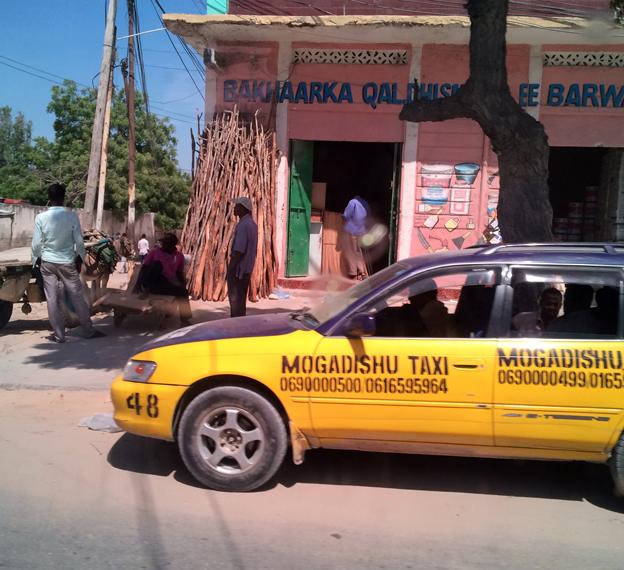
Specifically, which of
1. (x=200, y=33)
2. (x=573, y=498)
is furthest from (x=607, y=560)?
(x=200, y=33)

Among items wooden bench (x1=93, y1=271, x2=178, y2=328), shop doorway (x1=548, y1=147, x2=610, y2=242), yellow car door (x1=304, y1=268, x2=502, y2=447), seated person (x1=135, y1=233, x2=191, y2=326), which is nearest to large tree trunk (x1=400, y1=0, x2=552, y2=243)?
yellow car door (x1=304, y1=268, x2=502, y2=447)

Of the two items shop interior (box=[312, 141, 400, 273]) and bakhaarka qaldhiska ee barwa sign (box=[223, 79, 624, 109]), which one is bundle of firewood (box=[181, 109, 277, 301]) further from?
shop interior (box=[312, 141, 400, 273])

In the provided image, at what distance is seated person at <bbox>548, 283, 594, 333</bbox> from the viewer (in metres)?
3.99

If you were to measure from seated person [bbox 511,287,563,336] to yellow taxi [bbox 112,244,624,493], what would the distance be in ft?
0.04

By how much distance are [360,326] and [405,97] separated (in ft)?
28.9

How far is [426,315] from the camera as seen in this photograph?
433cm

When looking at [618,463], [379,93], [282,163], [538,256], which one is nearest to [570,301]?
[538,256]

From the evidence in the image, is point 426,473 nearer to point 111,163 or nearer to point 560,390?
point 560,390

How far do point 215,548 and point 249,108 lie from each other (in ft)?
32.5

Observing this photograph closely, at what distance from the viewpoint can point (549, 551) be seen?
3.37 m

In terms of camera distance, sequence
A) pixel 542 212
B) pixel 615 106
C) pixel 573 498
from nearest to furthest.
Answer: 1. pixel 573 498
2. pixel 542 212
3. pixel 615 106

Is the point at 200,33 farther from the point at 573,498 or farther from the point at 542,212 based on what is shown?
the point at 573,498

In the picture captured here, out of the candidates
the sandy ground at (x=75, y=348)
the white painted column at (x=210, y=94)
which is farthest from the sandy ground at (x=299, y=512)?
the white painted column at (x=210, y=94)

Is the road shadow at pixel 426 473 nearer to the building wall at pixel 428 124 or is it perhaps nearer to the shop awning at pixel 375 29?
the building wall at pixel 428 124
